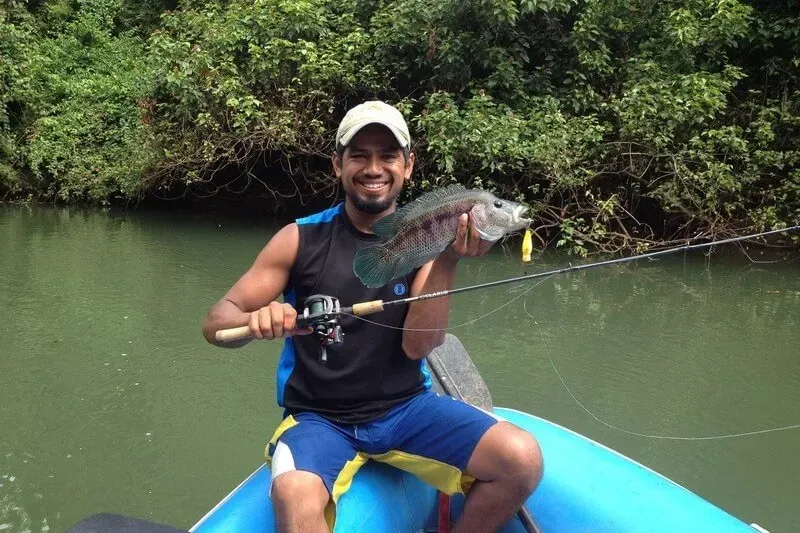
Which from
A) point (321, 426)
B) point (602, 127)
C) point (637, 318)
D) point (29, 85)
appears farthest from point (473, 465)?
point (29, 85)

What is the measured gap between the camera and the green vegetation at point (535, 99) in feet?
27.0

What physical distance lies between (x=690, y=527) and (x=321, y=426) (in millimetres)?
1184

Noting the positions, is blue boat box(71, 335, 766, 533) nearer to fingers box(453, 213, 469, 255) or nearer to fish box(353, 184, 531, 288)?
fish box(353, 184, 531, 288)

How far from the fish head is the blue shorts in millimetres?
594

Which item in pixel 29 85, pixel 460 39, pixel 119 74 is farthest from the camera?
pixel 119 74

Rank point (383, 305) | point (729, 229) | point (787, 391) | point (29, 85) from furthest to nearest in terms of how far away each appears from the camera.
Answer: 1. point (29, 85)
2. point (729, 229)
3. point (787, 391)
4. point (383, 305)

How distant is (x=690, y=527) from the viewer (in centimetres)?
203

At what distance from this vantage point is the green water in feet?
11.0

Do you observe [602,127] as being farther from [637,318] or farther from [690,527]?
[690,527]

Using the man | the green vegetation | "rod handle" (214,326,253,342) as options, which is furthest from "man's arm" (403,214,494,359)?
the green vegetation

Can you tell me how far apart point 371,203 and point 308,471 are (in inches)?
35.7

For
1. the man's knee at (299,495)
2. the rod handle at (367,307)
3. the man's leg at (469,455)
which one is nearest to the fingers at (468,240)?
the rod handle at (367,307)

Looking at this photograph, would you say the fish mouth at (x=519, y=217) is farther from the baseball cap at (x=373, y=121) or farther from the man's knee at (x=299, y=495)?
the man's knee at (x=299, y=495)

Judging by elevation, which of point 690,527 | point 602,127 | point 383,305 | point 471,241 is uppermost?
point 602,127
